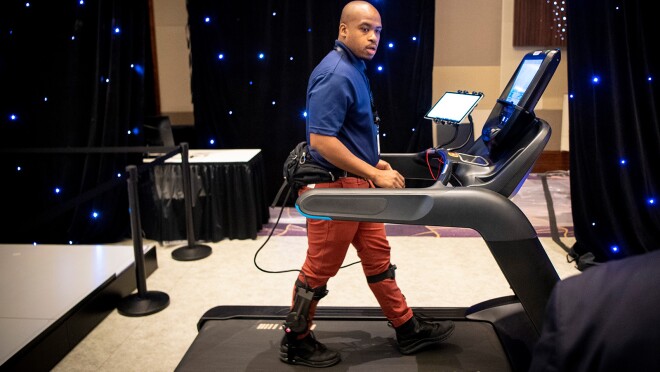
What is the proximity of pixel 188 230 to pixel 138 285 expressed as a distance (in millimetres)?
905

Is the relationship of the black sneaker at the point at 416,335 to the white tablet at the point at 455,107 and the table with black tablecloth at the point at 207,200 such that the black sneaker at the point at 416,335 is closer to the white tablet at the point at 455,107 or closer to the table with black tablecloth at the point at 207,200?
the white tablet at the point at 455,107

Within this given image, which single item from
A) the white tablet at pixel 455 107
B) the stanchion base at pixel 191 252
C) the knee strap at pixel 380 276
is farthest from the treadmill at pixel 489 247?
the stanchion base at pixel 191 252

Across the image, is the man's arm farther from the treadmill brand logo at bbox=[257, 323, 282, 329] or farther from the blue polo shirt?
the treadmill brand logo at bbox=[257, 323, 282, 329]

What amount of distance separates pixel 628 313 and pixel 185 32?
5.85 m

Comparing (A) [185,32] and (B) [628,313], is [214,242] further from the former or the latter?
(B) [628,313]

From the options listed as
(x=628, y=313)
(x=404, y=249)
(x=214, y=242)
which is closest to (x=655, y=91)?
(x=404, y=249)

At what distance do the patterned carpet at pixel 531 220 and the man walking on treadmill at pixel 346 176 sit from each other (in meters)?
2.25

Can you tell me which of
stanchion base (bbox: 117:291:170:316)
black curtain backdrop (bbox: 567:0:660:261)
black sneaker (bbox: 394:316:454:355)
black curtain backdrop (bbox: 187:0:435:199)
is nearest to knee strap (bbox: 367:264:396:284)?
black sneaker (bbox: 394:316:454:355)

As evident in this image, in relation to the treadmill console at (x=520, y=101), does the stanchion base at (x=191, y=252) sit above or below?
below

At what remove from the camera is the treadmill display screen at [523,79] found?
227 cm

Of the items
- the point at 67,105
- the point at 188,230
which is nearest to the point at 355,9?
the point at 188,230

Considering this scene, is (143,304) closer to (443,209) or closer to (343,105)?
(343,105)

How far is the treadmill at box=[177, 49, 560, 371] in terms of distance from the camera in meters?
2.17

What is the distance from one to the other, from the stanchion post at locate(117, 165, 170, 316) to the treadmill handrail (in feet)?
5.54
